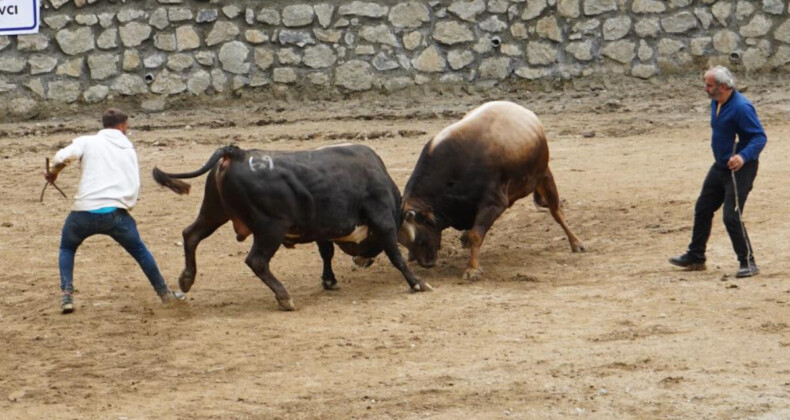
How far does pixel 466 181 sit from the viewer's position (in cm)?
1169

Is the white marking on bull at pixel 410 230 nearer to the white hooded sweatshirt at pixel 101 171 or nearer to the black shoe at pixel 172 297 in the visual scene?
the black shoe at pixel 172 297

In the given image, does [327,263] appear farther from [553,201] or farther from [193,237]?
[553,201]

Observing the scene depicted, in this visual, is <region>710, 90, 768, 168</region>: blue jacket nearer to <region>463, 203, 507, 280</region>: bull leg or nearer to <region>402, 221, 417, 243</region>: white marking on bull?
<region>463, 203, 507, 280</region>: bull leg

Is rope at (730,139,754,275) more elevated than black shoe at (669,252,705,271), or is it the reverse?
rope at (730,139,754,275)

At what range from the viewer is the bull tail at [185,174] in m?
10.1

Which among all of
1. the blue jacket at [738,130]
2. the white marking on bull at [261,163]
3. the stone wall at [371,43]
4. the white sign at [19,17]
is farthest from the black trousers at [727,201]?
the stone wall at [371,43]

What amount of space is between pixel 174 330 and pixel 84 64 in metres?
8.56

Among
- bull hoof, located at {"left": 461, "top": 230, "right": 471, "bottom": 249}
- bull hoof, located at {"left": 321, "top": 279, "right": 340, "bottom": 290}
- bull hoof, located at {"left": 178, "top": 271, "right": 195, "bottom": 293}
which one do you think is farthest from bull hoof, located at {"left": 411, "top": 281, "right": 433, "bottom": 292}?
bull hoof, located at {"left": 178, "top": 271, "right": 195, "bottom": 293}

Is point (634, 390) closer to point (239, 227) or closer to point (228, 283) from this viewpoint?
point (239, 227)

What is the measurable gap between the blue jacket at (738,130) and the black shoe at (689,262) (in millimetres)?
796

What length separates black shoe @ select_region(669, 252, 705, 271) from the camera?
35.7 feet

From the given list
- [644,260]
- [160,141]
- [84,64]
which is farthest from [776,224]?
[84,64]

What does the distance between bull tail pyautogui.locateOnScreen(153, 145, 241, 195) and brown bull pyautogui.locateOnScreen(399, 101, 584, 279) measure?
5.97ft

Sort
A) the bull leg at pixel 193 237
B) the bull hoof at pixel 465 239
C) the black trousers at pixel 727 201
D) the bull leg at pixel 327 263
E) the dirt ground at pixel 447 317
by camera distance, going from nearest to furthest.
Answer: the dirt ground at pixel 447 317 → the black trousers at pixel 727 201 → the bull leg at pixel 193 237 → the bull leg at pixel 327 263 → the bull hoof at pixel 465 239
